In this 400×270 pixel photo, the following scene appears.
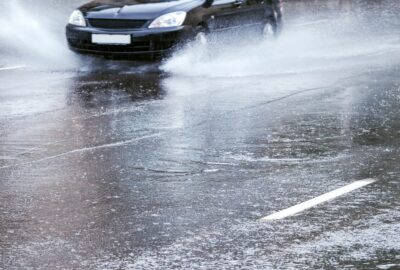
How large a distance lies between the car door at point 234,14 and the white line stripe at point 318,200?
8.65 metres

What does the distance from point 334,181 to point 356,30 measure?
13523 mm

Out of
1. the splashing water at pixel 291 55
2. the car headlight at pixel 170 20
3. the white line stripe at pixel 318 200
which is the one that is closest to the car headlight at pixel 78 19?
the car headlight at pixel 170 20

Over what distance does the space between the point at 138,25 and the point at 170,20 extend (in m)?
0.44

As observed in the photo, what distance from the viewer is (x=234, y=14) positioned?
1789cm

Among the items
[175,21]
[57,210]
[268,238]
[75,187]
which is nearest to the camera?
[268,238]

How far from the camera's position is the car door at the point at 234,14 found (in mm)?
17422

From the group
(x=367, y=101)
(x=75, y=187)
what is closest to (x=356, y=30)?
(x=367, y=101)

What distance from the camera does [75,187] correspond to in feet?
29.1

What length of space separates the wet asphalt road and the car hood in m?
0.66

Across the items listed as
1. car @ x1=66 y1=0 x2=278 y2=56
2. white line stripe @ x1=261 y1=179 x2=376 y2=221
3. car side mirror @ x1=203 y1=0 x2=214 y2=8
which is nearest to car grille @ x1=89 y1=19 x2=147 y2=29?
car @ x1=66 y1=0 x2=278 y2=56

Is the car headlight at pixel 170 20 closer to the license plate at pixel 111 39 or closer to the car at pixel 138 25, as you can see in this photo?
the car at pixel 138 25

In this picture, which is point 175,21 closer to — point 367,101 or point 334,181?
point 367,101

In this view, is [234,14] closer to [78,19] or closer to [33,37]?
[78,19]

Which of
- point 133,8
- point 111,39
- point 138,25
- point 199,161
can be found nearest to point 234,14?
point 133,8
